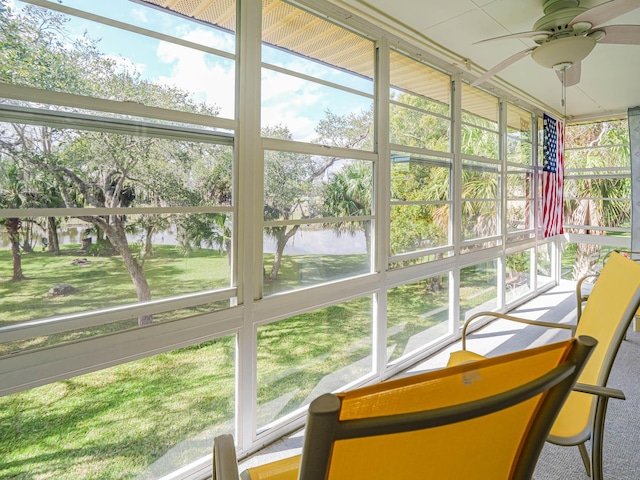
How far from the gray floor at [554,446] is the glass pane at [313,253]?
3.10ft

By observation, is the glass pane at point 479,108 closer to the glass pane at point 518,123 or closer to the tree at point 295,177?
the glass pane at point 518,123

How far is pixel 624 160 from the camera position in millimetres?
5258

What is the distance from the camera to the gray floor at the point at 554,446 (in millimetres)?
1804

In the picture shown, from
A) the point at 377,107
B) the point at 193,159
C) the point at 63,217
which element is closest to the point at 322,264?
the point at 193,159

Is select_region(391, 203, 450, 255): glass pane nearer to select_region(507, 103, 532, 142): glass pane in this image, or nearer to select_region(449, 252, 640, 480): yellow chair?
select_region(449, 252, 640, 480): yellow chair

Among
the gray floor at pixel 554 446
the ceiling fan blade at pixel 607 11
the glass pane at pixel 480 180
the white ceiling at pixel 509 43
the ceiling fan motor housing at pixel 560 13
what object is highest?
the white ceiling at pixel 509 43

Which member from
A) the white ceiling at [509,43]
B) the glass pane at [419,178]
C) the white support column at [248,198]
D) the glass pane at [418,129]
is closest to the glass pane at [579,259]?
the white ceiling at [509,43]

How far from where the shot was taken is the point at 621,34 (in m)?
1.98

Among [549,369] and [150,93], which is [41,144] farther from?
[549,369]

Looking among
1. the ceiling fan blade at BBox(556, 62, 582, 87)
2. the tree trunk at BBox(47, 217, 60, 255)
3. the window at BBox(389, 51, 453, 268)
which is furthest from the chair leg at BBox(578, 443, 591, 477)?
the tree trunk at BBox(47, 217, 60, 255)

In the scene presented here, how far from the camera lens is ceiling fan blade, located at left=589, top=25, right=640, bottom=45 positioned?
6.19 ft

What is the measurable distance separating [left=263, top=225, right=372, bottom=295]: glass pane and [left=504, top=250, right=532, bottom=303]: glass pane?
2814 mm

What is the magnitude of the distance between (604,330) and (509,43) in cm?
253

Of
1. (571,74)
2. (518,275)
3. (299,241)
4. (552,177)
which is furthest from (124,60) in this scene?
(552,177)
